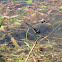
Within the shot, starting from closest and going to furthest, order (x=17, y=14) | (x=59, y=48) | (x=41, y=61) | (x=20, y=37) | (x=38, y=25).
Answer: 1. (x=41, y=61)
2. (x=59, y=48)
3. (x=20, y=37)
4. (x=38, y=25)
5. (x=17, y=14)

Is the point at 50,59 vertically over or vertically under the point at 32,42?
under

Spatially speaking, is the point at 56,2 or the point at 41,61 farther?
the point at 56,2

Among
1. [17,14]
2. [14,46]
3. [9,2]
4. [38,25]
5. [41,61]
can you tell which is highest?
[9,2]

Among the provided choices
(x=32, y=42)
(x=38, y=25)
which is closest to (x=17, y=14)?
(x=38, y=25)

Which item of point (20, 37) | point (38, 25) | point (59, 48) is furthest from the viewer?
point (38, 25)

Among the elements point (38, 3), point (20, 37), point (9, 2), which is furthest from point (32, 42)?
point (9, 2)

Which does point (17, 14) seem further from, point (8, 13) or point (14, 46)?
point (14, 46)

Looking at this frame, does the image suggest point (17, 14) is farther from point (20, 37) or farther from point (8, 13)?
point (20, 37)

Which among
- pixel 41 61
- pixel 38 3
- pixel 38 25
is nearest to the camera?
pixel 41 61

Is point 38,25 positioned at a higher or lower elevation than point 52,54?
higher
